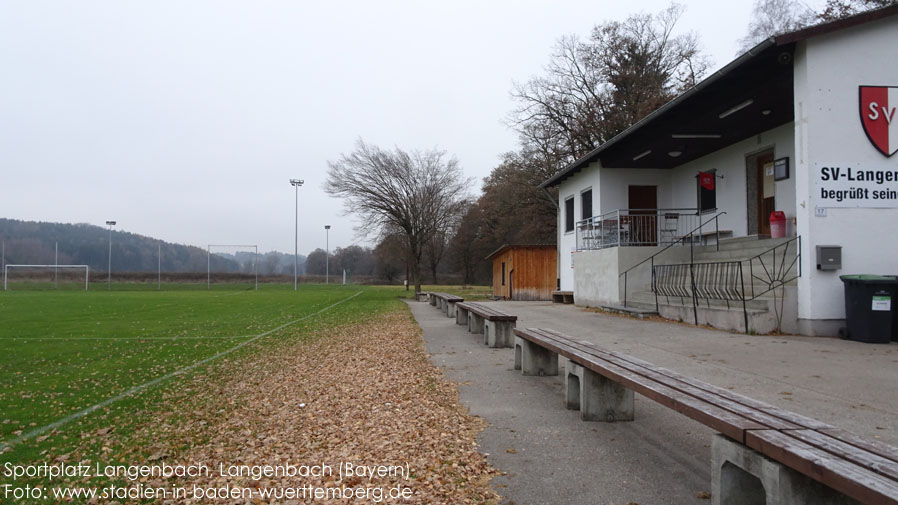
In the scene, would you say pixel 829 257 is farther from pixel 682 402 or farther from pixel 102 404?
pixel 102 404

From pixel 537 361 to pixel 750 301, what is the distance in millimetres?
5131

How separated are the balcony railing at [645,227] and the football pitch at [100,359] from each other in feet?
26.9

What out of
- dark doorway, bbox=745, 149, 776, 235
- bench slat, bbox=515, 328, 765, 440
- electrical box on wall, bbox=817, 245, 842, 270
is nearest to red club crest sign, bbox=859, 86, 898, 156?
electrical box on wall, bbox=817, 245, 842, 270

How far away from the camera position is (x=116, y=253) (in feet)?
233

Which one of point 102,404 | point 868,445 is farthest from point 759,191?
point 102,404

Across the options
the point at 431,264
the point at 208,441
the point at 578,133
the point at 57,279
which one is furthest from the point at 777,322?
the point at 431,264

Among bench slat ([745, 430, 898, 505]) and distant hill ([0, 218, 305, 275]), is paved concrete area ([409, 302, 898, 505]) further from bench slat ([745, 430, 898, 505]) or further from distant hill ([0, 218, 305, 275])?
distant hill ([0, 218, 305, 275])

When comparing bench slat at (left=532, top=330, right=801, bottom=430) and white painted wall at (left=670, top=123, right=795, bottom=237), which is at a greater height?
white painted wall at (left=670, top=123, right=795, bottom=237)

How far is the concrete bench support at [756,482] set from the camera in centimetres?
263

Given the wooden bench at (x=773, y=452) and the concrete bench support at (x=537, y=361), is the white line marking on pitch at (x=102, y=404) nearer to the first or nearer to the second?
the concrete bench support at (x=537, y=361)

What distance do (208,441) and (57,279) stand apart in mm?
58289

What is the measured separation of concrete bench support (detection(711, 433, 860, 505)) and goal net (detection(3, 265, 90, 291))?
5803cm

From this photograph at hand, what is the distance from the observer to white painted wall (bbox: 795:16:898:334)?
31.4ft

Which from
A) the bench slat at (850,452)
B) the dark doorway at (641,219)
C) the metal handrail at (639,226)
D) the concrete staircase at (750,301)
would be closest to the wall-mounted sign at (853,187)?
the concrete staircase at (750,301)
